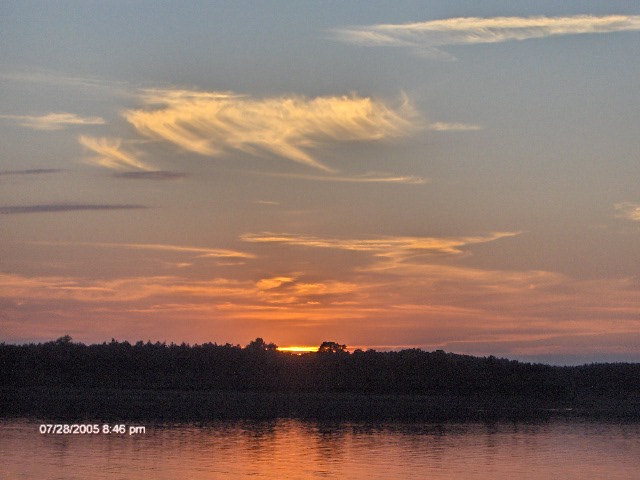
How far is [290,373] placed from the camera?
559 ft

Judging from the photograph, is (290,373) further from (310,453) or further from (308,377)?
(310,453)

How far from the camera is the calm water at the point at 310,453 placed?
2259 inches

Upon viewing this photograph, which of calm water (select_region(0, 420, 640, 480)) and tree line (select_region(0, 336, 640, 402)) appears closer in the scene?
calm water (select_region(0, 420, 640, 480))

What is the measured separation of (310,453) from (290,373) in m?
101

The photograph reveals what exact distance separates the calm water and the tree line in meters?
66.4

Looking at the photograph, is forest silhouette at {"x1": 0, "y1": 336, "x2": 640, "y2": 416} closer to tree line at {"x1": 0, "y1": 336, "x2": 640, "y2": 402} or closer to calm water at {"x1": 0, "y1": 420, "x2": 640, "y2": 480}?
tree line at {"x1": 0, "y1": 336, "x2": 640, "y2": 402}

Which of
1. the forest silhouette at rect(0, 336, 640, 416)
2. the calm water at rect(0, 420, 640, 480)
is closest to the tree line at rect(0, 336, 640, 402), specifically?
the forest silhouette at rect(0, 336, 640, 416)

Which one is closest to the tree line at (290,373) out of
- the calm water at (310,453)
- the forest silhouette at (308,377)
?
the forest silhouette at (308,377)

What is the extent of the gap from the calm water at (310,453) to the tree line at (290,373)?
66446 millimetres

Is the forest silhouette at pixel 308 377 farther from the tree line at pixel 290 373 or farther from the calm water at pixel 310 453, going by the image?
the calm water at pixel 310 453

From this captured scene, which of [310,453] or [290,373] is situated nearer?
[310,453]

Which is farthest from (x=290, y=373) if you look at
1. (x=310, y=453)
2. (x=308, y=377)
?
(x=310, y=453)

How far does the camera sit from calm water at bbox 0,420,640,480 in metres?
57.4

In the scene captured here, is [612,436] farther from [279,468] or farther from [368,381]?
[368,381]
